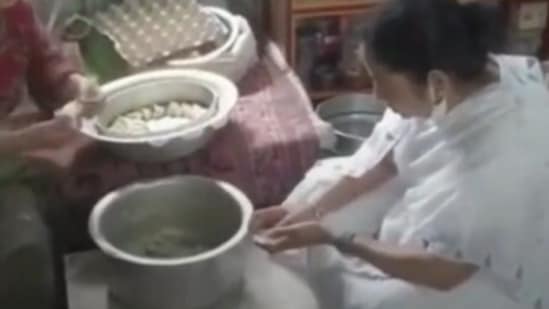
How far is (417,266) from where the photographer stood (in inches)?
57.3

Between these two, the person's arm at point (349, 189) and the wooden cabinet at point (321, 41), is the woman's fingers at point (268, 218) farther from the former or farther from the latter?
the wooden cabinet at point (321, 41)

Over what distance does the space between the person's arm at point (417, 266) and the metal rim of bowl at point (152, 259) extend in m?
0.24

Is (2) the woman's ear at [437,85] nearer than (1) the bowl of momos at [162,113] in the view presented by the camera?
Yes

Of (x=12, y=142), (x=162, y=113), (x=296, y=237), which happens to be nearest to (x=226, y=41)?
(x=162, y=113)

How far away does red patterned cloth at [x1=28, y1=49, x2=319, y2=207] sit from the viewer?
1922 mm

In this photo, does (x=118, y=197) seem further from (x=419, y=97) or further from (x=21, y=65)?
(x=419, y=97)

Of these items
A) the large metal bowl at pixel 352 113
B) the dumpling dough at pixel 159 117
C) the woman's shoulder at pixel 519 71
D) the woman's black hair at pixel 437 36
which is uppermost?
the woman's black hair at pixel 437 36

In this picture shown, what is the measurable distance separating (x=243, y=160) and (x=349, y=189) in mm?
316

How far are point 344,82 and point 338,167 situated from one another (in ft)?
2.51

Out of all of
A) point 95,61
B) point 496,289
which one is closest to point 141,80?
point 95,61

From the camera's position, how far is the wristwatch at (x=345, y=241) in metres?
1.52

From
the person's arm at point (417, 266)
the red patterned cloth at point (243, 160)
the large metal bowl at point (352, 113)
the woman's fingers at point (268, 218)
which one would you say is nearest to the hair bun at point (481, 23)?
the person's arm at point (417, 266)

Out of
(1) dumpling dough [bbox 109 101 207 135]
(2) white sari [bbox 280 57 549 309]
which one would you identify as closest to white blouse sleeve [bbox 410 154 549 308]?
(2) white sari [bbox 280 57 549 309]

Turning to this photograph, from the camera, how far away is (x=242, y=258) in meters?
1.68
